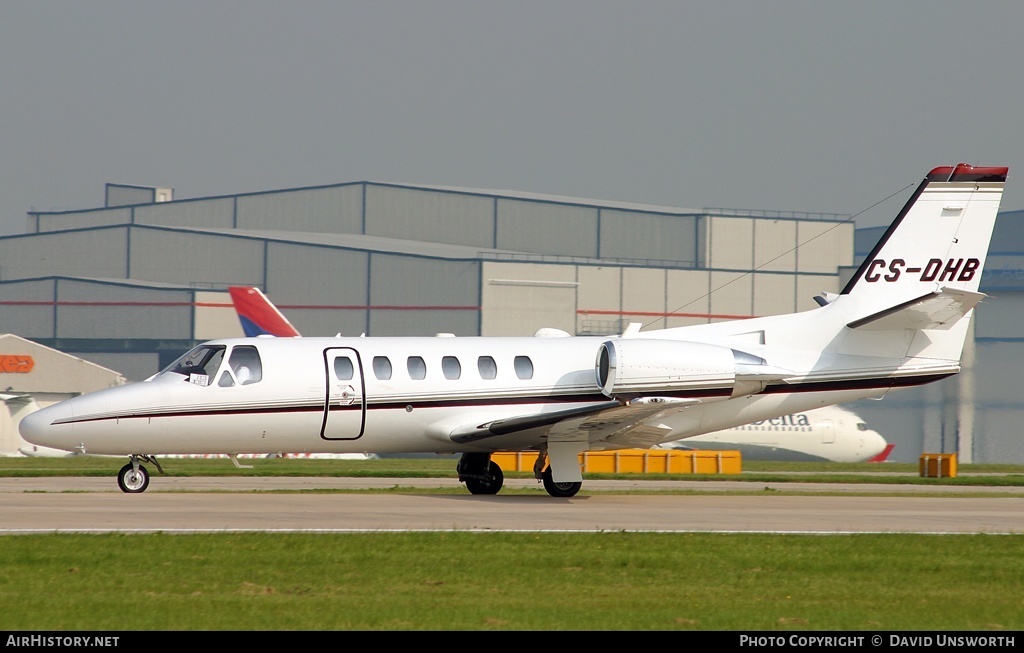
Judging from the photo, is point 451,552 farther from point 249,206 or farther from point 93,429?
point 249,206

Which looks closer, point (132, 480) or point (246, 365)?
point (246, 365)

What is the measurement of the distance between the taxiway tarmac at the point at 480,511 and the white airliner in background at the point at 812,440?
28.7 metres

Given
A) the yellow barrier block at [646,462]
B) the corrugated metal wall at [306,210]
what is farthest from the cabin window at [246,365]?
the corrugated metal wall at [306,210]

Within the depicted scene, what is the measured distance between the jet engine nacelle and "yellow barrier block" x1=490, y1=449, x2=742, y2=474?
16.5m

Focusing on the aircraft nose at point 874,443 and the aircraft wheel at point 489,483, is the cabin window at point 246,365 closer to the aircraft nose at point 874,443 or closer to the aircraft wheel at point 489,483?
Answer: the aircraft wheel at point 489,483

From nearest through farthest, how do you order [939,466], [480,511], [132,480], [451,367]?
[480,511] → [132,480] → [451,367] → [939,466]

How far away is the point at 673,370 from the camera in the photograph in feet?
68.7

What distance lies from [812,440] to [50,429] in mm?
40300

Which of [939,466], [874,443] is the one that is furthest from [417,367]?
[874,443]

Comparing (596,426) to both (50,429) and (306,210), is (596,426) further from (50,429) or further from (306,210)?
(306,210)

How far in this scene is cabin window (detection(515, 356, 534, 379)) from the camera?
22.0m

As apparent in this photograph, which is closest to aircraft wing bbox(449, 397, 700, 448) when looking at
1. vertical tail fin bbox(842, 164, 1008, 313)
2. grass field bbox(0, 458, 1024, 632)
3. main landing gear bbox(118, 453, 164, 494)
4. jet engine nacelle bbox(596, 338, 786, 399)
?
jet engine nacelle bbox(596, 338, 786, 399)

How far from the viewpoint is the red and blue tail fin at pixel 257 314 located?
4562cm
